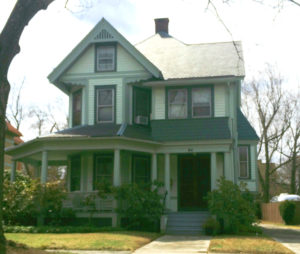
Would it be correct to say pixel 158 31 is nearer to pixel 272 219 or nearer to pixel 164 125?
pixel 164 125

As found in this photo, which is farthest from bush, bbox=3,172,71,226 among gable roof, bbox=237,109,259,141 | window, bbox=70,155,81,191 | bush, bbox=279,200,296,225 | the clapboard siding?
bush, bbox=279,200,296,225

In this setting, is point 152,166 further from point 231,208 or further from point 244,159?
point 244,159

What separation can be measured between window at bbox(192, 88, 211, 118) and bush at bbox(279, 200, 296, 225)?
977 centimetres

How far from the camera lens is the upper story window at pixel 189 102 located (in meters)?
20.0

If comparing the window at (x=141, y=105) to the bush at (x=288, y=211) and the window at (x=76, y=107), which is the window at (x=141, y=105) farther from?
the bush at (x=288, y=211)

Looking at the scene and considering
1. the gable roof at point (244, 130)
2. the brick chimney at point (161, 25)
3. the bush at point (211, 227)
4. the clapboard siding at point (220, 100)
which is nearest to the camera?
the bush at point (211, 227)

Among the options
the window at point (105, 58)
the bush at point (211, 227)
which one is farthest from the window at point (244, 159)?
the window at point (105, 58)

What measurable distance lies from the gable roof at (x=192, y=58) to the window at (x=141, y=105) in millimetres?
1317

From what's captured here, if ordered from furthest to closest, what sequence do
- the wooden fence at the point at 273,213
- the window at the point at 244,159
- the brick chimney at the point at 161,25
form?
the wooden fence at the point at 273,213
the brick chimney at the point at 161,25
the window at the point at 244,159

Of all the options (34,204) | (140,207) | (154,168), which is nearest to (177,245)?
(140,207)

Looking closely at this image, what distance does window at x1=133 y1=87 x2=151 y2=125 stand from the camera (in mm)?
20312

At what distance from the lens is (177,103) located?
20250mm

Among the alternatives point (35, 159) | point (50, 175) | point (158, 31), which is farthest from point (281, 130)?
point (35, 159)

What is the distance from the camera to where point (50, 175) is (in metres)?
42.5
